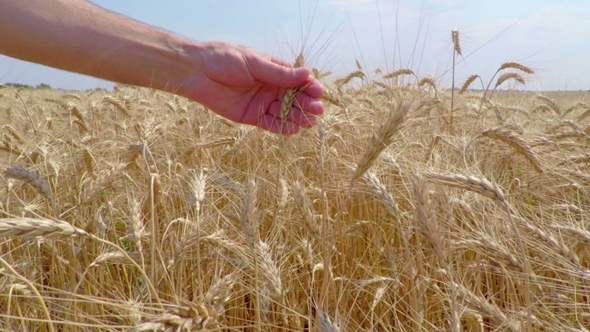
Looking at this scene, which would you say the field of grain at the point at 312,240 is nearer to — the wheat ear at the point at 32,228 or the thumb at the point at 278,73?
the wheat ear at the point at 32,228

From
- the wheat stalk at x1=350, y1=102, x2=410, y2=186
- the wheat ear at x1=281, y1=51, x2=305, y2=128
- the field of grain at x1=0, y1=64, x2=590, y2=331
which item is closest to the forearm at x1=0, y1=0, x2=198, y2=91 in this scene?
the field of grain at x1=0, y1=64, x2=590, y2=331

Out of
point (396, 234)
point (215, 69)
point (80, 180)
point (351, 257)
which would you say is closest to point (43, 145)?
point (80, 180)

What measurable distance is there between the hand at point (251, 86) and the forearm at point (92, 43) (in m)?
0.09

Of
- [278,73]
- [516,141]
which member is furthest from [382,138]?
[278,73]

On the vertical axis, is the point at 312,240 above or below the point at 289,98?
below

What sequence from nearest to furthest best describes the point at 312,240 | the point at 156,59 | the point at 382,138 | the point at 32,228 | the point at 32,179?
the point at 32,228
the point at 382,138
the point at 32,179
the point at 312,240
the point at 156,59

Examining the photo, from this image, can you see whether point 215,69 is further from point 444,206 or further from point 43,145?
point 444,206

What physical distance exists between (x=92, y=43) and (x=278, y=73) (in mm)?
711

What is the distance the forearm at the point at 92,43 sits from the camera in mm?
1801

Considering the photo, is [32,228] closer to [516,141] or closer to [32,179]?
[32,179]

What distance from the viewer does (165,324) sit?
884 millimetres

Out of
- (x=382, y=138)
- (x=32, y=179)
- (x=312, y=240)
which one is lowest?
(x=312, y=240)

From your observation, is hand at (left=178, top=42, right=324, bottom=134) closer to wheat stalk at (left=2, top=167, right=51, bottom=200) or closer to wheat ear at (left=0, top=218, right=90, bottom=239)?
wheat stalk at (left=2, top=167, right=51, bottom=200)

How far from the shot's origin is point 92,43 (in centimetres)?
198
